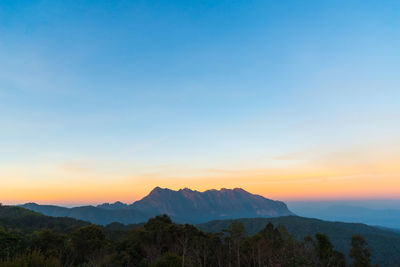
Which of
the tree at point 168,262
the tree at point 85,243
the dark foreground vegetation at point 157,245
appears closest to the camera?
the tree at point 168,262

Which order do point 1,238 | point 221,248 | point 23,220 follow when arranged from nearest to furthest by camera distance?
point 1,238 → point 221,248 → point 23,220

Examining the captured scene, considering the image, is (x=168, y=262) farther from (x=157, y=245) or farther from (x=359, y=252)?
(x=359, y=252)

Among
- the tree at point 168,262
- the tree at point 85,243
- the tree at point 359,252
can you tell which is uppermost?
the tree at point 168,262

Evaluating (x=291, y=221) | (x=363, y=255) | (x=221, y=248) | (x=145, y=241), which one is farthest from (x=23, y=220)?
(x=291, y=221)

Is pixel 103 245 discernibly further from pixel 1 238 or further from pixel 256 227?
pixel 256 227

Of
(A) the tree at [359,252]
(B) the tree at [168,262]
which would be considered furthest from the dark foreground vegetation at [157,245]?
(B) the tree at [168,262]

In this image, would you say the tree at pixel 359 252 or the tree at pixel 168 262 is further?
the tree at pixel 359 252

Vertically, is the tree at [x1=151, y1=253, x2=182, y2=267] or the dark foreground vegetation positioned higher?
A: the tree at [x1=151, y1=253, x2=182, y2=267]

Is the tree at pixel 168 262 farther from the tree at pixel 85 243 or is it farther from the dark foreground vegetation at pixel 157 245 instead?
the tree at pixel 85 243

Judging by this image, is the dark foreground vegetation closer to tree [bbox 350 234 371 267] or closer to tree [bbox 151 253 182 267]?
tree [bbox 350 234 371 267]

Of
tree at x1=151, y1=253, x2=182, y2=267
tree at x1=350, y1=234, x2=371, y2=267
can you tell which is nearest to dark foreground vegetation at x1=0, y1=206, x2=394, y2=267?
tree at x1=350, y1=234, x2=371, y2=267

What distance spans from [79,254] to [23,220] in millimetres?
103618

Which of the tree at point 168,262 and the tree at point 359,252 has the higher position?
the tree at point 168,262

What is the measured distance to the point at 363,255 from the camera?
4481 cm
